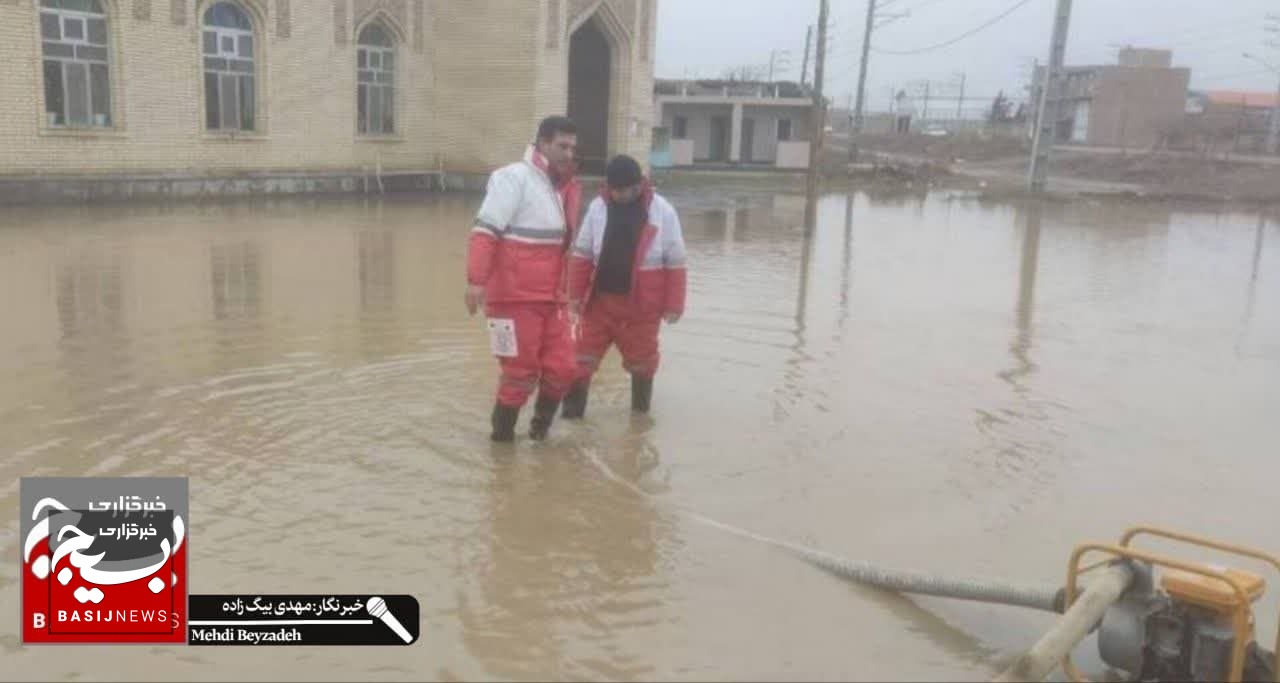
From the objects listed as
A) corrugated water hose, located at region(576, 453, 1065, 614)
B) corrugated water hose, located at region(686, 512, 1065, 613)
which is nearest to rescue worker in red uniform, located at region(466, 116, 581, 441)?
corrugated water hose, located at region(576, 453, 1065, 614)

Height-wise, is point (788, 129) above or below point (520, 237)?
above

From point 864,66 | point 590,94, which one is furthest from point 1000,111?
point 590,94

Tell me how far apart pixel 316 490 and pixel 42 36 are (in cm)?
1639

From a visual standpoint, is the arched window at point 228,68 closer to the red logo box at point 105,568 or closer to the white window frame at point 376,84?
the white window frame at point 376,84

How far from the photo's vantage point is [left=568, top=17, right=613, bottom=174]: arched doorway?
30844 millimetres

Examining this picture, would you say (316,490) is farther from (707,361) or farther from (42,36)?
(42,36)

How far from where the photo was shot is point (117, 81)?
62.5 feet

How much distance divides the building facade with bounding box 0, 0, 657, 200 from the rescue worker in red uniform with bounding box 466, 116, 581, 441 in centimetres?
1543

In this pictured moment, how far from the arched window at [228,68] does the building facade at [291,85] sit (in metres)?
0.03

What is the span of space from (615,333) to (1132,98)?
72891 millimetres

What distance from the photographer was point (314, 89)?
880 inches

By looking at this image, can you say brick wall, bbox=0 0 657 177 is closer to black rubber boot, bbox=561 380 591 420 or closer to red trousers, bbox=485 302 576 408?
black rubber boot, bbox=561 380 591 420

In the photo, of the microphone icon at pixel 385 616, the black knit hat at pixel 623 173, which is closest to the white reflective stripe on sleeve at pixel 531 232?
the black knit hat at pixel 623 173

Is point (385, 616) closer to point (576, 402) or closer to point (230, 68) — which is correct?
point (576, 402)
